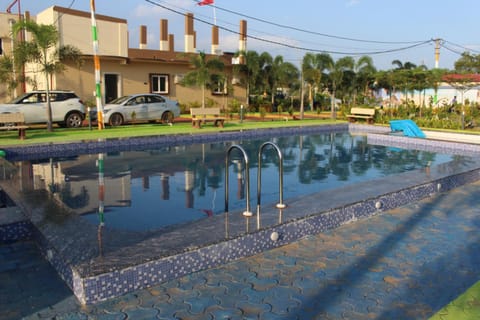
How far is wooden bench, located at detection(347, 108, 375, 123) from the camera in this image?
22.4 m

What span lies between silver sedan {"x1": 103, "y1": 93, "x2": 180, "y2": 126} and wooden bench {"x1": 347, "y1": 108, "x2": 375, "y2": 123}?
9.42 meters

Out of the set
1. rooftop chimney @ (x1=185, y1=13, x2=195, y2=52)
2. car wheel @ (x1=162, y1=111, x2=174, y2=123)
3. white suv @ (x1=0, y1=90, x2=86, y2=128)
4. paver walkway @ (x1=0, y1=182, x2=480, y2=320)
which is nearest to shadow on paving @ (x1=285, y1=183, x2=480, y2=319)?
paver walkway @ (x1=0, y1=182, x2=480, y2=320)

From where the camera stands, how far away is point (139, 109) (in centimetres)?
1894

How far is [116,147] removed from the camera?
539 inches

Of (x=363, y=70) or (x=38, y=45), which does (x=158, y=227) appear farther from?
(x=363, y=70)

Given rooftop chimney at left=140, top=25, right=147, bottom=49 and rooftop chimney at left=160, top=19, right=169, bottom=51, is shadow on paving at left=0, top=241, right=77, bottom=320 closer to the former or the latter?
rooftop chimney at left=160, top=19, right=169, bottom=51

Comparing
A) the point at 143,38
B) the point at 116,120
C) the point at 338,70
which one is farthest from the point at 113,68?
the point at 143,38

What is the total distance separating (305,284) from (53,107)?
15.5 metres

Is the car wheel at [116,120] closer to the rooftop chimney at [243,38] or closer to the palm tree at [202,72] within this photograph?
the palm tree at [202,72]

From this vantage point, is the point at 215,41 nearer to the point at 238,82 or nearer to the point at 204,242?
the point at 238,82

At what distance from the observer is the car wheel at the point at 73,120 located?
17625mm

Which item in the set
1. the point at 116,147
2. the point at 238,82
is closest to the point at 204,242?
the point at 116,147

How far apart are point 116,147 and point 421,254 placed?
10641mm

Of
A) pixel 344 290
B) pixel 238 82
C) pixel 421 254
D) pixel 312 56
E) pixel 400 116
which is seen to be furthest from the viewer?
pixel 238 82
